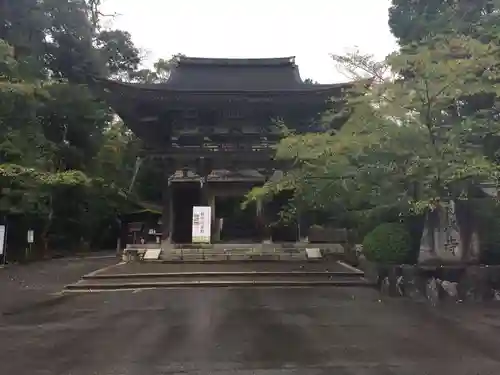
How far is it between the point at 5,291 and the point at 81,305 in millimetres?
3842

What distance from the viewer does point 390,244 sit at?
13.5 metres

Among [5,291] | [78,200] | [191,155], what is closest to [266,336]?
[5,291]

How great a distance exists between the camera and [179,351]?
704 centimetres

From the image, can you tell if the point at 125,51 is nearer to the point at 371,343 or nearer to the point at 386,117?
the point at 386,117

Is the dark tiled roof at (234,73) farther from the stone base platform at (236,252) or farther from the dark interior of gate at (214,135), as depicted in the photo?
the stone base platform at (236,252)

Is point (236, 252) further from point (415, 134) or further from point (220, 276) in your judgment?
point (415, 134)

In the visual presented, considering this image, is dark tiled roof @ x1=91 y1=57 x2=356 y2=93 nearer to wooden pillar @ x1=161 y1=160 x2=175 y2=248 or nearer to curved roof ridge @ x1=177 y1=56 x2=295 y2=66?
curved roof ridge @ x1=177 y1=56 x2=295 y2=66

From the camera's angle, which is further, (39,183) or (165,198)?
(39,183)

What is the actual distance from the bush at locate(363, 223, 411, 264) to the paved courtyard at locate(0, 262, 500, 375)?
5.08ft

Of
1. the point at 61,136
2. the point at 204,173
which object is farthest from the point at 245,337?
the point at 61,136

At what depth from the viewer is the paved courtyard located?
20.5 feet

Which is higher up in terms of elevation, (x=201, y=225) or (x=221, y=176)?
(x=221, y=176)

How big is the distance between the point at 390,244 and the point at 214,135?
1219cm

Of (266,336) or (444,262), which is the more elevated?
(444,262)
